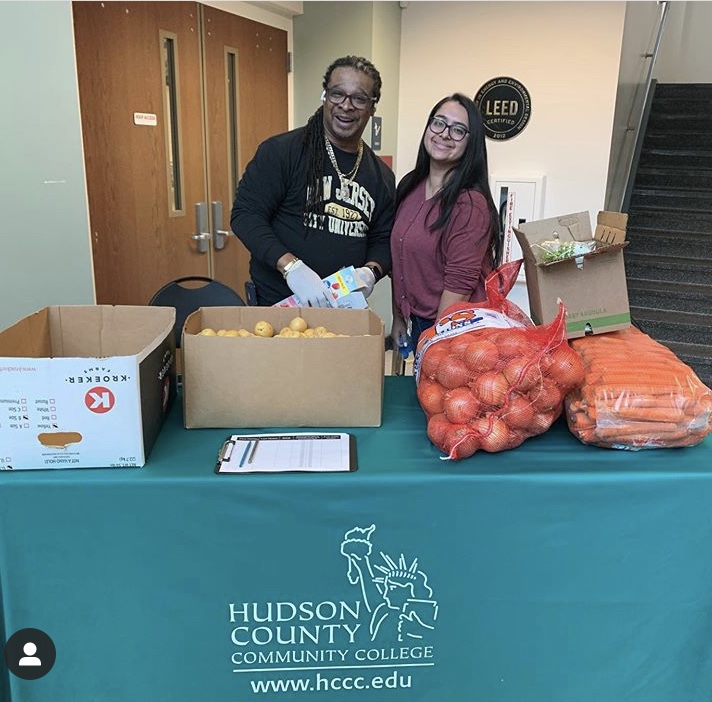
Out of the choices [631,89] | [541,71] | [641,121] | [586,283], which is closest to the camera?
[586,283]

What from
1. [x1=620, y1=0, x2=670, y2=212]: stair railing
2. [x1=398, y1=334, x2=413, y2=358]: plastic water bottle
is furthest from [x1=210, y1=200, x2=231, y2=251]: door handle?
[x1=620, y1=0, x2=670, y2=212]: stair railing

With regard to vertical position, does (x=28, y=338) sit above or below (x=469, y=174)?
below

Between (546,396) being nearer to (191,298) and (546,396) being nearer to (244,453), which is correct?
(244,453)

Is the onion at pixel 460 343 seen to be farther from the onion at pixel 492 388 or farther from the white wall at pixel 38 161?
the white wall at pixel 38 161

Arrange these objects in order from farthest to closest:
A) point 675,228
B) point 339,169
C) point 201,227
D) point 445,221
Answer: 1. point 675,228
2. point 201,227
3. point 339,169
4. point 445,221

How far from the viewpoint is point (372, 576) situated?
1219mm

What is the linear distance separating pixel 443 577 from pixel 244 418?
1.62 feet

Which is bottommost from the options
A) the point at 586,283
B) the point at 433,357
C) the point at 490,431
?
the point at 490,431

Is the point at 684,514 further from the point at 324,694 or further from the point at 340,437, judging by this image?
the point at 324,694

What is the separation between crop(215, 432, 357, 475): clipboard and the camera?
3.84 feet

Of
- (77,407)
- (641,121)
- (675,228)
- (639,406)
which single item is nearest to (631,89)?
(641,121)

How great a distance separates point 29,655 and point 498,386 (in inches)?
38.9

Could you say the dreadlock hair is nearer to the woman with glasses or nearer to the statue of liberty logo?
the woman with glasses

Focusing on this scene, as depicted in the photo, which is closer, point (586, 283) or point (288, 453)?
point (288, 453)
